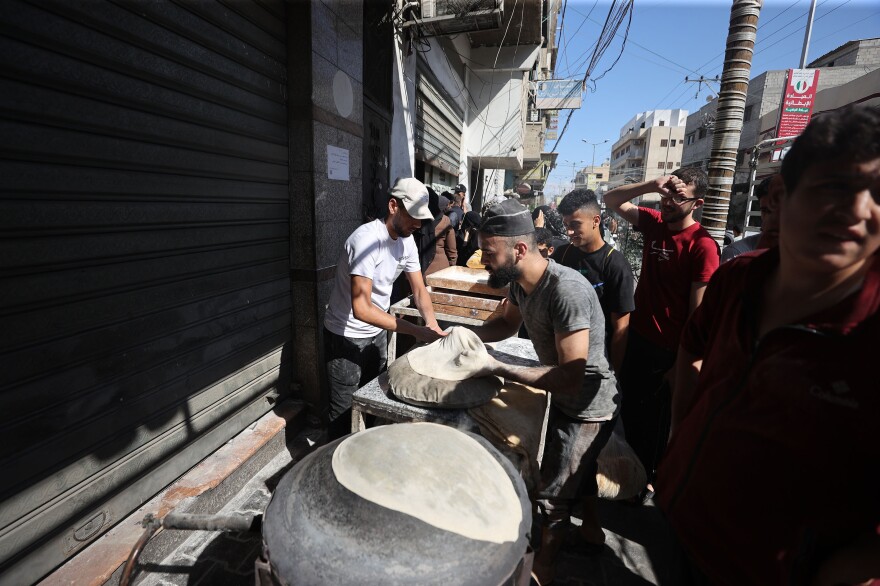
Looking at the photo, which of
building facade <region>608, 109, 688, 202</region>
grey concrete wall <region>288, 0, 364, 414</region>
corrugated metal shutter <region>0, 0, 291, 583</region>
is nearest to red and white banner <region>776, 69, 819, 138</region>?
grey concrete wall <region>288, 0, 364, 414</region>

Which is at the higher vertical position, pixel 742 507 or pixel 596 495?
pixel 742 507

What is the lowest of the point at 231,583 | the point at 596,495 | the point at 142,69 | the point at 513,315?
the point at 231,583

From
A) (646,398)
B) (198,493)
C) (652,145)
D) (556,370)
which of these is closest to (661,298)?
(646,398)

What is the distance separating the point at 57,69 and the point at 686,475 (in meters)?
3.15

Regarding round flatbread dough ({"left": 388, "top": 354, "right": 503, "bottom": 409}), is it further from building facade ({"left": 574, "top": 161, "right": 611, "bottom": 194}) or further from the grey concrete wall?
building facade ({"left": 574, "top": 161, "right": 611, "bottom": 194})

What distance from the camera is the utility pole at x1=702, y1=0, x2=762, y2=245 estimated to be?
3594 mm

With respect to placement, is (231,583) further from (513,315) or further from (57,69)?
(57,69)

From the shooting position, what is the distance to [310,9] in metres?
3.36

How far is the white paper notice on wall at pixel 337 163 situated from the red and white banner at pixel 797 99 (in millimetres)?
18509

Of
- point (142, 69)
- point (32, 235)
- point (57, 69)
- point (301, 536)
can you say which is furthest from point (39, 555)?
point (142, 69)

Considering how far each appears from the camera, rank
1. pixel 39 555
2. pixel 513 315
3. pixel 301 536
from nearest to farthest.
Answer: pixel 301 536 → pixel 39 555 → pixel 513 315

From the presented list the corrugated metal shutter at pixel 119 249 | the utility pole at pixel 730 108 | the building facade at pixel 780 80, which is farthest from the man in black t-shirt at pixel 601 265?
the building facade at pixel 780 80

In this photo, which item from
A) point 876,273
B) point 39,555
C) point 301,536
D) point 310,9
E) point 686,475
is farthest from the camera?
point 310,9

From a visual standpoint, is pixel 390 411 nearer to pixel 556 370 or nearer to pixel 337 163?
pixel 556 370
